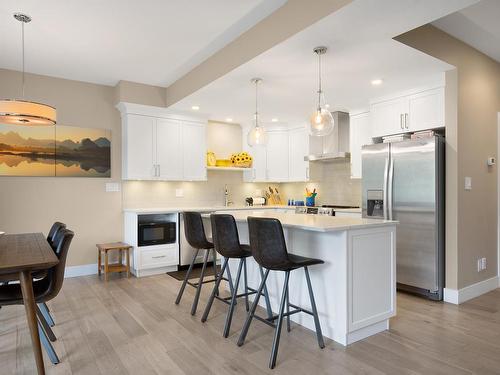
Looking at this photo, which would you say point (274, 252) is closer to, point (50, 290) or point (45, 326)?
point (50, 290)

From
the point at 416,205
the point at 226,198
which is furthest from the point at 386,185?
the point at 226,198

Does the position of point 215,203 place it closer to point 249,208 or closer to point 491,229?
point 249,208

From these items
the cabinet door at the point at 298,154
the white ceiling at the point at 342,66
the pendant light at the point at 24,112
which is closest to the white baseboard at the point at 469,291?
the white ceiling at the point at 342,66

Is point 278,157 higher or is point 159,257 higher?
point 278,157

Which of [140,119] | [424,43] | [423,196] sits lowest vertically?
[423,196]

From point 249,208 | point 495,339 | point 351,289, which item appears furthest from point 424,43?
point 249,208

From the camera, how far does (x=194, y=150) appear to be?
5621 millimetres

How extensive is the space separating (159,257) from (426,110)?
3.90m

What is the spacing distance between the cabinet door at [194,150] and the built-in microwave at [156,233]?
36.0 inches

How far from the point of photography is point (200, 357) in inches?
95.9

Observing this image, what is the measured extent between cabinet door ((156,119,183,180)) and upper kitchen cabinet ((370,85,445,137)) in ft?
9.54

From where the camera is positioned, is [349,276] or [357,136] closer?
[349,276]

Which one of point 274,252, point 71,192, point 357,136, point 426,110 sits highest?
point 426,110

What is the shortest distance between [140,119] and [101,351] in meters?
3.47
